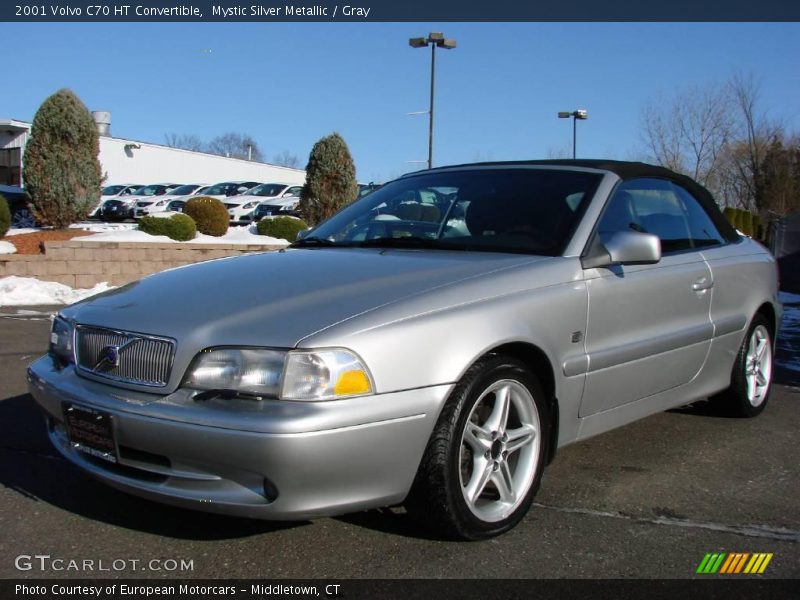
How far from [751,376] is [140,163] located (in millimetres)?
38356

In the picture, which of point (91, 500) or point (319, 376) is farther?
point (91, 500)

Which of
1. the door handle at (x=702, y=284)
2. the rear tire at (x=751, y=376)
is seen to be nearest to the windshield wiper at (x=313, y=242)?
the door handle at (x=702, y=284)

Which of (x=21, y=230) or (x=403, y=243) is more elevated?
(x=403, y=243)

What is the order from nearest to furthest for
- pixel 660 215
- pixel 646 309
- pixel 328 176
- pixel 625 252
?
pixel 625 252
pixel 646 309
pixel 660 215
pixel 328 176

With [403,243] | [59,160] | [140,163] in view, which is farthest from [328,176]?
[140,163]

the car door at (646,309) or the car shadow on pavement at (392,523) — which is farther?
the car door at (646,309)

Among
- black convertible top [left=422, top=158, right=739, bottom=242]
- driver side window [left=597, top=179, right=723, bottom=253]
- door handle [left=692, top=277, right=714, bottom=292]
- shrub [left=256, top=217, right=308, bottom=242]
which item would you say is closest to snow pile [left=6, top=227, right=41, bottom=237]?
shrub [left=256, top=217, right=308, bottom=242]

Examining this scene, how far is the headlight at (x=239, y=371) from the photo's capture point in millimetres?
2777

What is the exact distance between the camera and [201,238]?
1605 cm

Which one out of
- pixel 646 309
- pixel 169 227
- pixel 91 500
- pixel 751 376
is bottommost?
pixel 91 500

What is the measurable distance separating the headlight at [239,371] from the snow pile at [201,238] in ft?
36.7

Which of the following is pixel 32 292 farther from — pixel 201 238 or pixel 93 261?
pixel 201 238

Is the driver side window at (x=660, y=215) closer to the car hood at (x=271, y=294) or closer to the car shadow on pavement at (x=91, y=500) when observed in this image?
the car hood at (x=271, y=294)
